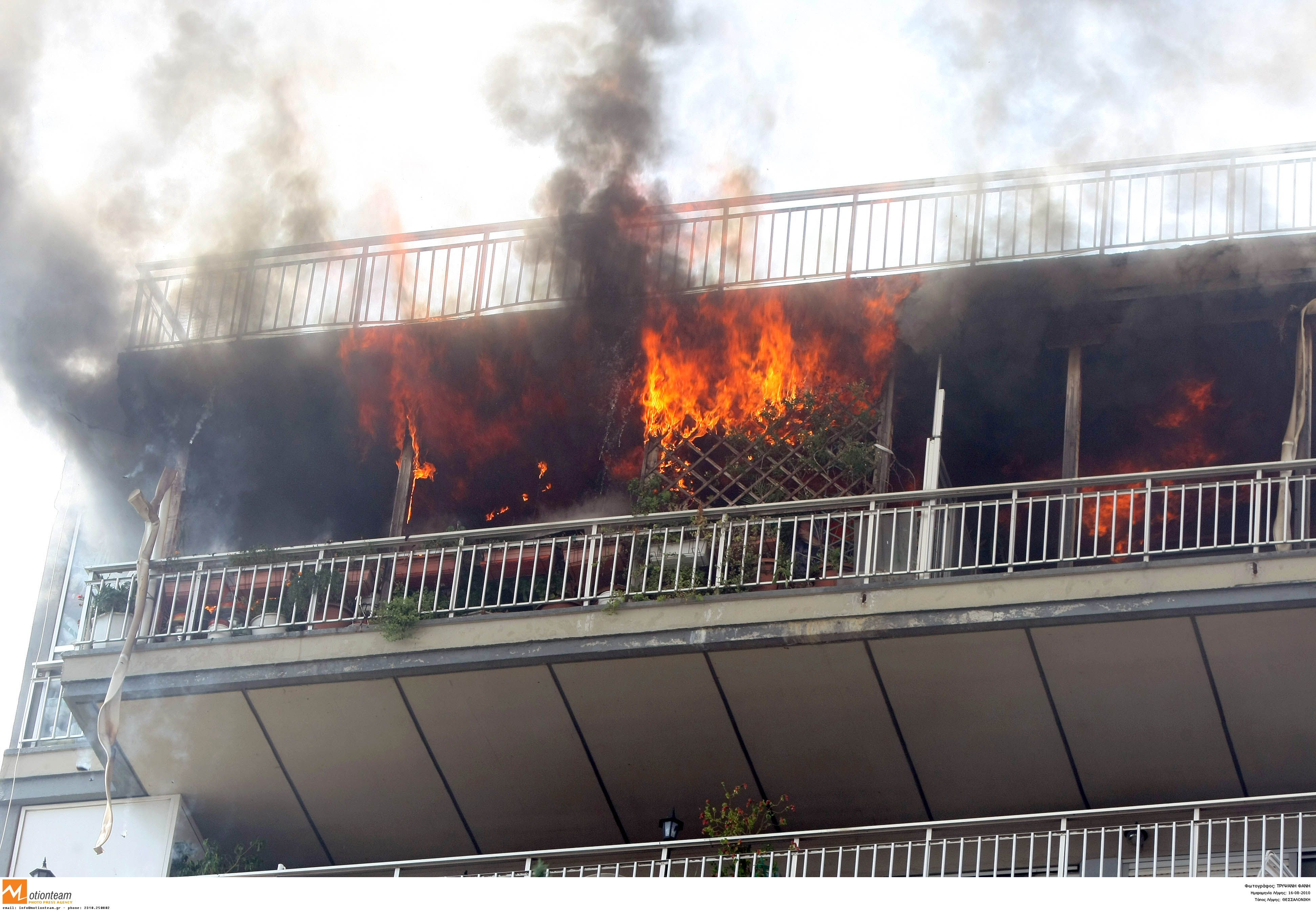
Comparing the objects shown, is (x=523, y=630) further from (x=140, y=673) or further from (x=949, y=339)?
(x=949, y=339)

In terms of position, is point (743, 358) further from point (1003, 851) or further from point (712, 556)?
point (1003, 851)

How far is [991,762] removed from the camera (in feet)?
39.7

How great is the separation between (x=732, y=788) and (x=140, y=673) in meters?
4.61

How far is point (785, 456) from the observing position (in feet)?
44.1

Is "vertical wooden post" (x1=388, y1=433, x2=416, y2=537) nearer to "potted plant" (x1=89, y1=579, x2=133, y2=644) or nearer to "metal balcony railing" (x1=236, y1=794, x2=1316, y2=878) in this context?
"potted plant" (x1=89, y1=579, x2=133, y2=644)

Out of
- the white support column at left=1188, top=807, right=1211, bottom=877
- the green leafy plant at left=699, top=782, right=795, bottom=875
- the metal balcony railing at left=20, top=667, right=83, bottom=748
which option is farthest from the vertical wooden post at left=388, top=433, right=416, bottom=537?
the white support column at left=1188, top=807, right=1211, bottom=877

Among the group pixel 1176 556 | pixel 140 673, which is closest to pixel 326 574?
pixel 140 673

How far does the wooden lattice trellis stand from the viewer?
1314 centimetres

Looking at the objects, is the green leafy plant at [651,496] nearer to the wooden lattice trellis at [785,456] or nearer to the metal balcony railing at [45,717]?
the wooden lattice trellis at [785,456]

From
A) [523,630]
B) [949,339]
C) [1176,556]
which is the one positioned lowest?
[523,630]
